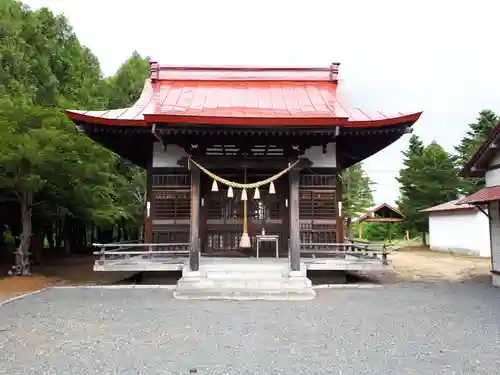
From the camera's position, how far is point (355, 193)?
113 ft

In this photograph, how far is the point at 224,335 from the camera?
5.68 m

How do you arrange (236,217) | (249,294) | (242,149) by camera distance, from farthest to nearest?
(236,217) → (242,149) → (249,294)

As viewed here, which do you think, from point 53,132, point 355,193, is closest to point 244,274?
point 53,132

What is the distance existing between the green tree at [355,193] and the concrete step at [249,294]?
2303 centimetres

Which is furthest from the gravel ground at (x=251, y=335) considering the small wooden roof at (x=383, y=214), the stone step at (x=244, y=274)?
the small wooden roof at (x=383, y=214)

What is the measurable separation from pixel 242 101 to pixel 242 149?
68.7 inches

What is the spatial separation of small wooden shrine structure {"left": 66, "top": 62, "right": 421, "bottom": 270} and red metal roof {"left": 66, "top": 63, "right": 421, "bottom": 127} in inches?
1.3

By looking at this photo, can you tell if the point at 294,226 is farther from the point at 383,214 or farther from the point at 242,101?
the point at 383,214

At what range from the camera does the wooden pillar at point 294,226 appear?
9.38 meters

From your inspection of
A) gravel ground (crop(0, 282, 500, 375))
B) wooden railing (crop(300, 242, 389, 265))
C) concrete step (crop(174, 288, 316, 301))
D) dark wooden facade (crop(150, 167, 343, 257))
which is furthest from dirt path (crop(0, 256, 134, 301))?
wooden railing (crop(300, 242, 389, 265))

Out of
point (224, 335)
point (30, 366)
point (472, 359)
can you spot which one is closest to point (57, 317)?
point (30, 366)

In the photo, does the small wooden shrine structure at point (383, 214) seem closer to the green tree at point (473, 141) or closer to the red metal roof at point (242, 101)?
the green tree at point (473, 141)

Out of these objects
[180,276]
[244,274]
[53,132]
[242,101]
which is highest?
[242,101]

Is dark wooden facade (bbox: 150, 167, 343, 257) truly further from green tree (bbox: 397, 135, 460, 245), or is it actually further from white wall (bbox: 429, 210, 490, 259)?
green tree (bbox: 397, 135, 460, 245)
